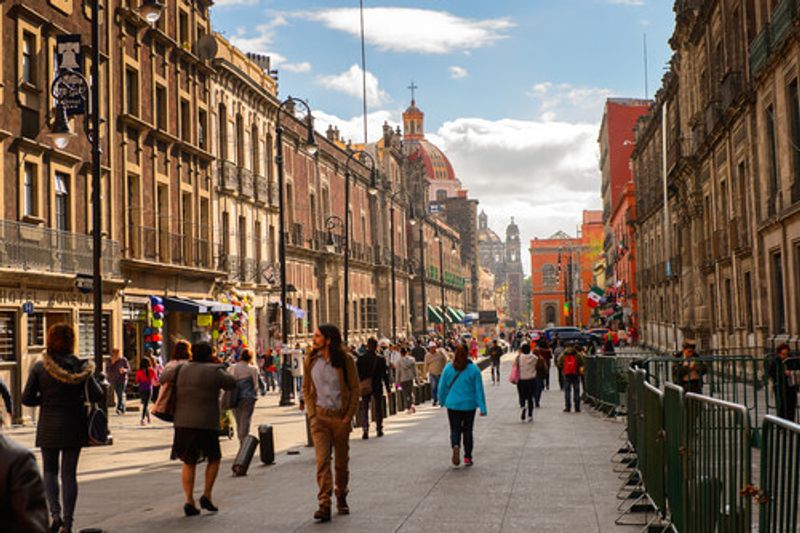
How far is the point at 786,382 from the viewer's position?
15.4 m

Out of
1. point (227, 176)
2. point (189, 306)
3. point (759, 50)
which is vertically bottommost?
point (189, 306)

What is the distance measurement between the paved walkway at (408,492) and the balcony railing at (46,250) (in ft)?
25.5

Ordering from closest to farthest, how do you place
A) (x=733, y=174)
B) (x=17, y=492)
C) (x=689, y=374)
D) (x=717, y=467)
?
(x=17, y=492)
(x=717, y=467)
(x=689, y=374)
(x=733, y=174)

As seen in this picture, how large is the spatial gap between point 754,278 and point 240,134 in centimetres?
1948

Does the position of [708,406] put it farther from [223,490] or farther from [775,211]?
[775,211]

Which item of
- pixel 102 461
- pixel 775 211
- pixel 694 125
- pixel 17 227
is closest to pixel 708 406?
pixel 102 461

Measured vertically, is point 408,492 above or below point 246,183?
below

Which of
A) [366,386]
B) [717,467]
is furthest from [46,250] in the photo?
[717,467]

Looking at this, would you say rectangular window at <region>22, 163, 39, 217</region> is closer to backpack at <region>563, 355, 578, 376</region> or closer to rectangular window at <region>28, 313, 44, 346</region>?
rectangular window at <region>28, 313, 44, 346</region>

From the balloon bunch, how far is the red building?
97054mm

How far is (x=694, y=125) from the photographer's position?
124ft

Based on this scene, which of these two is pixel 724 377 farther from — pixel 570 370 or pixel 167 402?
pixel 167 402

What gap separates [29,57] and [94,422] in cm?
1630

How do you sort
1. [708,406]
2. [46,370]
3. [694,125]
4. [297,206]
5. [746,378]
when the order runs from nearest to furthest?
[708,406]
[46,370]
[746,378]
[694,125]
[297,206]
